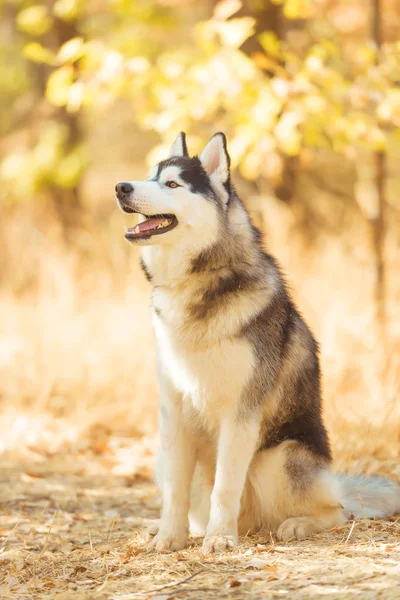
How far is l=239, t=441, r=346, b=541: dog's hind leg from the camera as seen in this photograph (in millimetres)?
3777

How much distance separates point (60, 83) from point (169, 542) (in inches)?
137

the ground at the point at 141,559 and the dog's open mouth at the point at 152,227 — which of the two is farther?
the dog's open mouth at the point at 152,227

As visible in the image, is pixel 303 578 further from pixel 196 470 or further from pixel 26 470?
pixel 26 470

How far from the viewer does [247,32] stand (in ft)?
17.6

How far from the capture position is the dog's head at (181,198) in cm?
357

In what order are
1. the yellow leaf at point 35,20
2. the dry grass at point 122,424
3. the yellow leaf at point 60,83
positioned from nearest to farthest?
1. the dry grass at point 122,424
2. the yellow leaf at point 60,83
3. the yellow leaf at point 35,20

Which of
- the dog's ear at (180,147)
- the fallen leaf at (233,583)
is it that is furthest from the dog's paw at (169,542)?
the dog's ear at (180,147)

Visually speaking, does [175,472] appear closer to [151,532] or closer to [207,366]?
[151,532]

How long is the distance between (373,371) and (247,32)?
3020mm

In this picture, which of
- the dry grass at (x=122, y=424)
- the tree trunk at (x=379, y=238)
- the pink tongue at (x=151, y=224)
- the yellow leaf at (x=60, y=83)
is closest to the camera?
the dry grass at (x=122, y=424)

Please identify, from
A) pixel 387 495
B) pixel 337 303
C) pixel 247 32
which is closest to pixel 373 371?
pixel 337 303

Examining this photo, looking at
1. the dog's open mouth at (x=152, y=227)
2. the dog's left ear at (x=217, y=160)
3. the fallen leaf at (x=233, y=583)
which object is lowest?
the fallen leaf at (x=233, y=583)

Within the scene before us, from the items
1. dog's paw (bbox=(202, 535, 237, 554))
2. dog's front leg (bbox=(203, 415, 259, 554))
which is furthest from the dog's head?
dog's paw (bbox=(202, 535, 237, 554))

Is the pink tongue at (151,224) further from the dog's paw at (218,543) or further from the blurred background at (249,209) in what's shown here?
the blurred background at (249,209)
